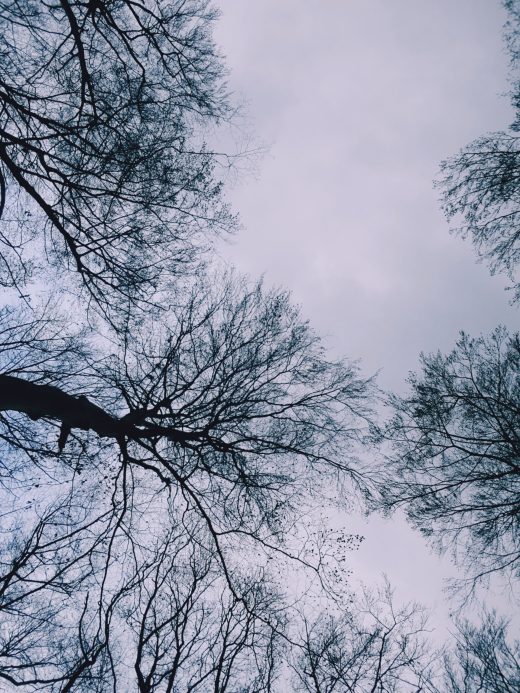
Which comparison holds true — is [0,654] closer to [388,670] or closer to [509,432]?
[388,670]

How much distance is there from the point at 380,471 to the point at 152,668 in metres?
6.53

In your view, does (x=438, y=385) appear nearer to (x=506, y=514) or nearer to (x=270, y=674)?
(x=506, y=514)

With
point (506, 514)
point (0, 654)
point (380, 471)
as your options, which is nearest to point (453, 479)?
point (506, 514)

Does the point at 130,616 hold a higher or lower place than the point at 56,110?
lower

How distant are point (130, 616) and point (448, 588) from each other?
6.86m

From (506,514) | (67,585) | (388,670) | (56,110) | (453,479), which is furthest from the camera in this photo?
(388,670)

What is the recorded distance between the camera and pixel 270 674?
9.28 m

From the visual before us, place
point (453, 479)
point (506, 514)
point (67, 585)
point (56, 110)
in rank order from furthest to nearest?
1. point (453, 479)
2. point (506, 514)
3. point (67, 585)
4. point (56, 110)

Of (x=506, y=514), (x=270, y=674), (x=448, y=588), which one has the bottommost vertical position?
(x=270, y=674)

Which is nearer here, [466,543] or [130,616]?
[466,543]

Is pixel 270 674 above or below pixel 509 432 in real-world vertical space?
below

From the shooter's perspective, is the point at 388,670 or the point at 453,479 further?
the point at 388,670

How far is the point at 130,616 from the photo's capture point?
27.1 ft

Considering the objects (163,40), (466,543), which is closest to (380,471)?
(466,543)
